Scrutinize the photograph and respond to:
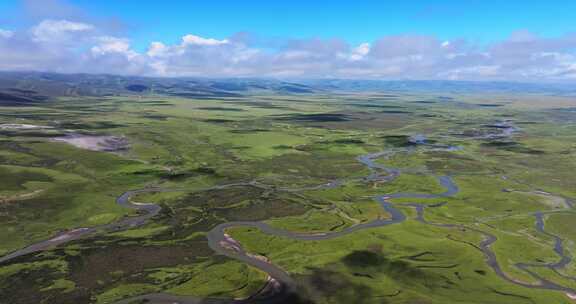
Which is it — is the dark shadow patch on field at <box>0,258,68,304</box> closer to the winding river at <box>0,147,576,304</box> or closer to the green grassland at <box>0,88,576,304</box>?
the green grassland at <box>0,88,576,304</box>

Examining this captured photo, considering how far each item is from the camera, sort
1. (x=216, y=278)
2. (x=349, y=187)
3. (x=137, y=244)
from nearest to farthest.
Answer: (x=216, y=278), (x=137, y=244), (x=349, y=187)

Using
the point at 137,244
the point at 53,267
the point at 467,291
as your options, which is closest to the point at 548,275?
the point at 467,291

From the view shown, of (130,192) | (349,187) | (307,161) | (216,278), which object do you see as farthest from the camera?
(307,161)

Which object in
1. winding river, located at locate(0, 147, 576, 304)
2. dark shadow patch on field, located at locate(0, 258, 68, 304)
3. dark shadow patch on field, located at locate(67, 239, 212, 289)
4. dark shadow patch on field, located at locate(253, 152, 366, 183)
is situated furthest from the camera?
dark shadow patch on field, located at locate(253, 152, 366, 183)

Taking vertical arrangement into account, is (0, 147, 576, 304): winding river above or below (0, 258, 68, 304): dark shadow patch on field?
above

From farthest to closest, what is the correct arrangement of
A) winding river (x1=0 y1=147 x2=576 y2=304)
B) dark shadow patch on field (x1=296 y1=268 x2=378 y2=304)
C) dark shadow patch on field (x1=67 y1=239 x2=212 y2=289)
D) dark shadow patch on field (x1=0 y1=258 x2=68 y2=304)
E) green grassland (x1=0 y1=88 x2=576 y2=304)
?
dark shadow patch on field (x1=67 y1=239 x2=212 y2=289), green grassland (x1=0 y1=88 x2=576 y2=304), winding river (x1=0 y1=147 x2=576 y2=304), dark shadow patch on field (x1=296 y1=268 x2=378 y2=304), dark shadow patch on field (x1=0 y1=258 x2=68 y2=304)

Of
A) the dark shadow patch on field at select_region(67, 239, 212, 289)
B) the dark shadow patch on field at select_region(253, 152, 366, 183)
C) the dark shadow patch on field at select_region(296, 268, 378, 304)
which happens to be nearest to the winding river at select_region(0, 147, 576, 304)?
the dark shadow patch on field at select_region(296, 268, 378, 304)

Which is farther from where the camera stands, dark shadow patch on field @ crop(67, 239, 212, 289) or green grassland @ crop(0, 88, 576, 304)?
dark shadow patch on field @ crop(67, 239, 212, 289)

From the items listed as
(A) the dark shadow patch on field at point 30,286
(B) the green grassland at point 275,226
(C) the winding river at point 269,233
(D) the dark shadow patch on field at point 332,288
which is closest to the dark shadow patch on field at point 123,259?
(B) the green grassland at point 275,226

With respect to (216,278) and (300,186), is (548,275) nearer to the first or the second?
(216,278)

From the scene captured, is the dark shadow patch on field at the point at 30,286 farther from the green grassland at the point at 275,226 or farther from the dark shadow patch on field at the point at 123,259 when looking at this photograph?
the dark shadow patch on field at the point at 123,259

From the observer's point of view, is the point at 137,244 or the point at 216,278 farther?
the point at 137,244
